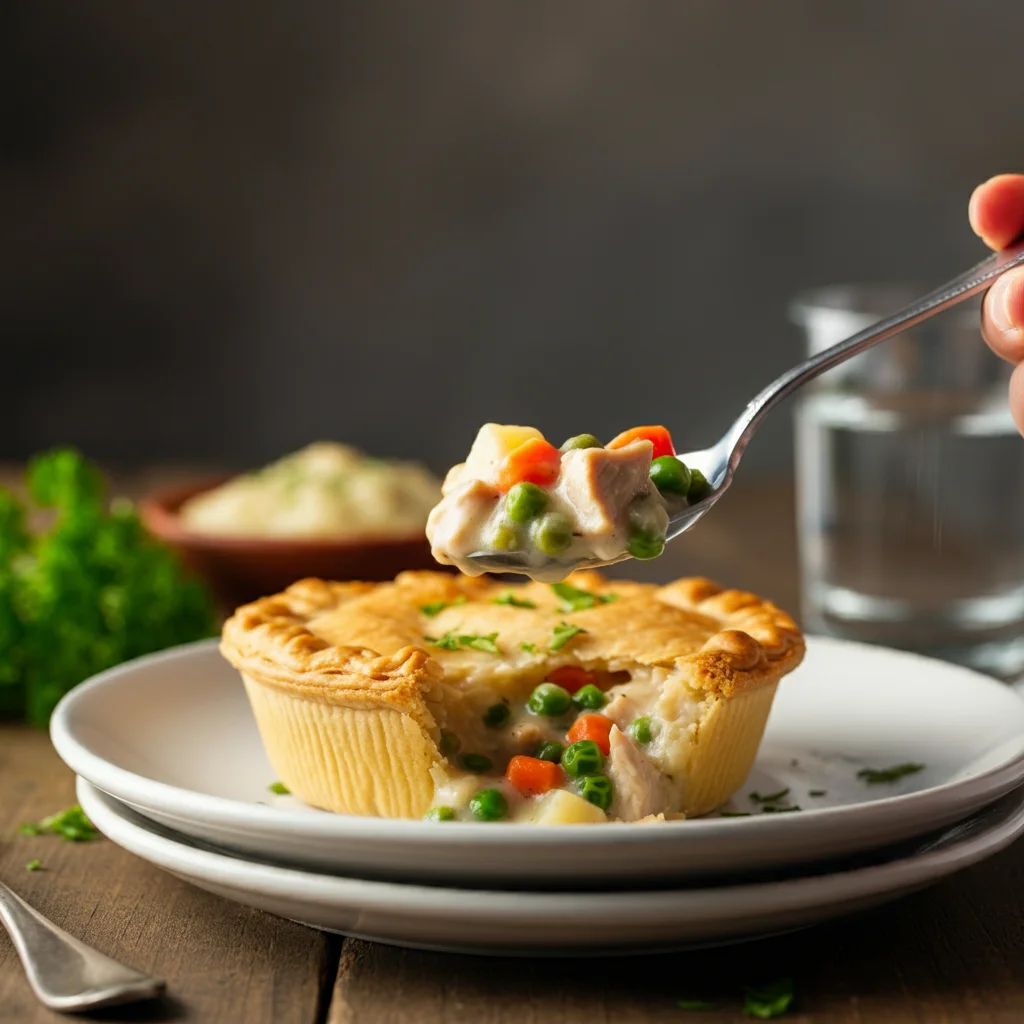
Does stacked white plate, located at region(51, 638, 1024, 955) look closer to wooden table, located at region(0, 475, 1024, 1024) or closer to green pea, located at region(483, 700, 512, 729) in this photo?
wooden table, located at region(0, 475, 1024, 1024)

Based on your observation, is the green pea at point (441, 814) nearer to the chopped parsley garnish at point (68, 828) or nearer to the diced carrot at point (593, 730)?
the diced carrot at point (593, 730)

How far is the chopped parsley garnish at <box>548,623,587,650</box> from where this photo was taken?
9.71 ft

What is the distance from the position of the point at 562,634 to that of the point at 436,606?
42cm

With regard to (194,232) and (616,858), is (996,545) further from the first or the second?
(194,232)

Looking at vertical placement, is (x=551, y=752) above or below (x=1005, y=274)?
below

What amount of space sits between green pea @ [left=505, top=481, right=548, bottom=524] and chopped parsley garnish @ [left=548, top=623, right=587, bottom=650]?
327mm

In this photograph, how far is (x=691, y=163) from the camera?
998cm

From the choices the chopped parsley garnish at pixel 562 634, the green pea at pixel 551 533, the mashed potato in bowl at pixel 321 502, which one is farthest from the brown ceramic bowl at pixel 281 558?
the green pea at pixel 551 533

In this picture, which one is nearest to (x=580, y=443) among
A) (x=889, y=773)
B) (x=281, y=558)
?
(x=889, y=773)

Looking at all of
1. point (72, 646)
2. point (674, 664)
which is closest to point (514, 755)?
point (674, 664)

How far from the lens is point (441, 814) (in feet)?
8.90

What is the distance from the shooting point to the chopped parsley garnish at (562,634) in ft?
9.71

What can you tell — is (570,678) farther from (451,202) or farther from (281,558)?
(451,202)

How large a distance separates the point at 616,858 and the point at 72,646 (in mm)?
2349
